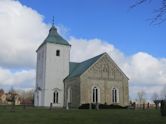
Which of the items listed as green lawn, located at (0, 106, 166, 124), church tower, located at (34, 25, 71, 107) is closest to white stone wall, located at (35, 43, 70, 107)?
church tower, located at (34, 25, 71, 107)

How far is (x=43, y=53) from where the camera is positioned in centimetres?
6309

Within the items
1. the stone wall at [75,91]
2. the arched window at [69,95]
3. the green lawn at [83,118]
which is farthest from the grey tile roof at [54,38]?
the green lawn at [83,118]

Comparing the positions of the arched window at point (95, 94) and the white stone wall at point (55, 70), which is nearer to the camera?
the arched window at point (95, 94)

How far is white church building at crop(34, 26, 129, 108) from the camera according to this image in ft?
178

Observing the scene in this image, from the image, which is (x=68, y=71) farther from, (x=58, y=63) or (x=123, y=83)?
(x=123, y=83)

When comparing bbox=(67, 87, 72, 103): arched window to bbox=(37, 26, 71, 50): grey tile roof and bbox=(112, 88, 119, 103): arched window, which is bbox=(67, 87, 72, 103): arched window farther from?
bbox=(37, 26, 71, 50): grey tile roof

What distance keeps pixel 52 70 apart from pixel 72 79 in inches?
221

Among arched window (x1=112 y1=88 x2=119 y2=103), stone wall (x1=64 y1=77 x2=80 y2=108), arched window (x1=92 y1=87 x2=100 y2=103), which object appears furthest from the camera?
arched window (x1=112 y1=88 x2=119 y2=103)

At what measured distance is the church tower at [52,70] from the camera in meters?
59.4

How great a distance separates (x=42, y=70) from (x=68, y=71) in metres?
5.46

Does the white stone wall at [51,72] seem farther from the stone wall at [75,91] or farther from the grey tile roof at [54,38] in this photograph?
the stone wall at [75,91]

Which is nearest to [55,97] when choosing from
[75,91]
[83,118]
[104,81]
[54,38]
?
[75,91]

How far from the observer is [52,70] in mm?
60375

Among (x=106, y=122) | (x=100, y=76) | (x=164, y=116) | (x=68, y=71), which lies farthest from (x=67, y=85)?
(x=106, y=122)
